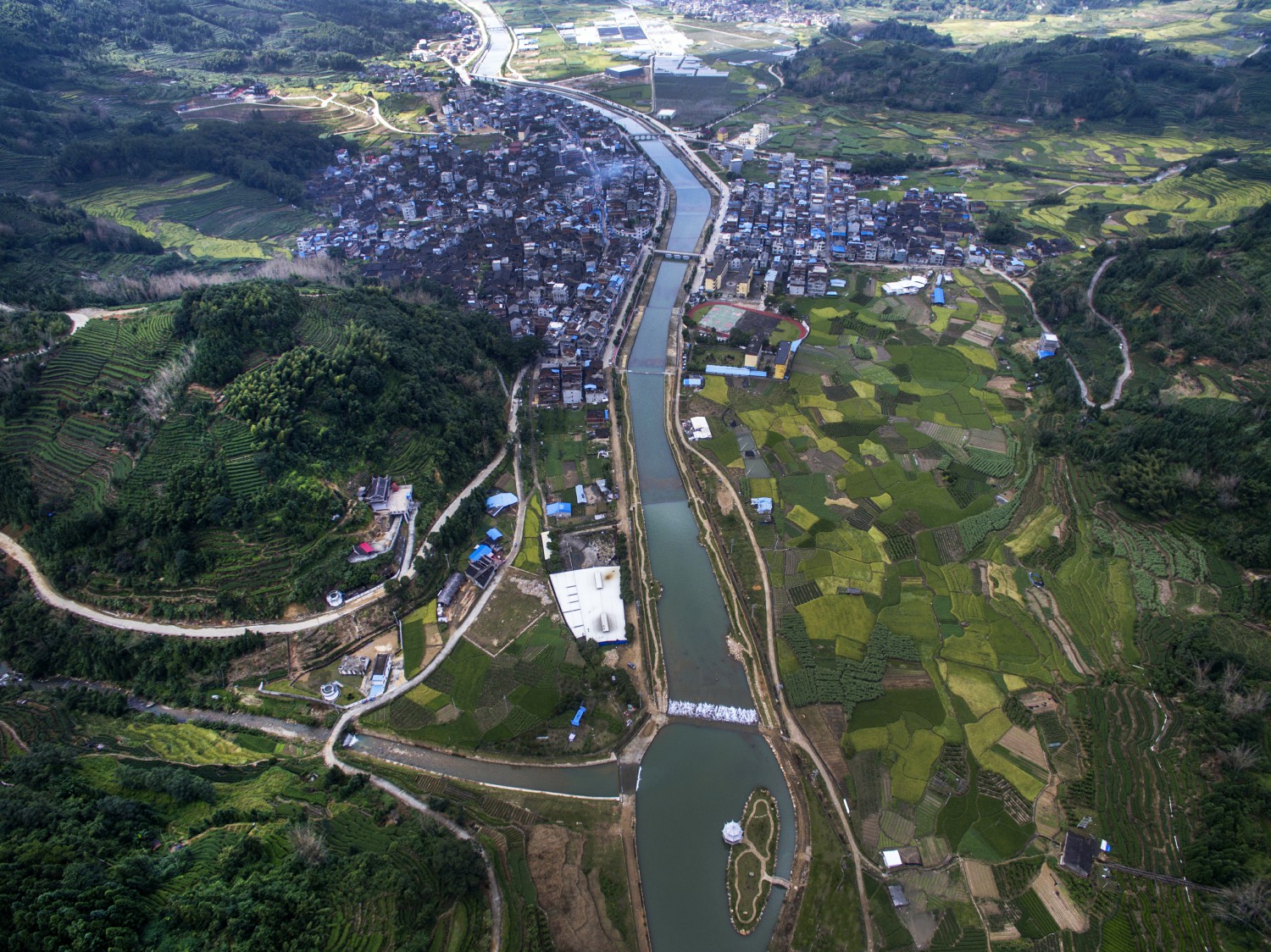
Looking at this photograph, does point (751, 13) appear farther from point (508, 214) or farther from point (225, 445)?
point (225, 445)

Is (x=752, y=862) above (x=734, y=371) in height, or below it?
below

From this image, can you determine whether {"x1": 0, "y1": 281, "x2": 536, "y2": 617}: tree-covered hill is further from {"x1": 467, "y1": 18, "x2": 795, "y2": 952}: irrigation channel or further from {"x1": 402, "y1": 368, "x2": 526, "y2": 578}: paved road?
{"x1": 467, "y1": 18, "x2": 795, "y2": 952}: irrigation channel

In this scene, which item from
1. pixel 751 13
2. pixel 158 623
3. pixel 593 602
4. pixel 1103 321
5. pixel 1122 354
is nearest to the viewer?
pixel 158 623

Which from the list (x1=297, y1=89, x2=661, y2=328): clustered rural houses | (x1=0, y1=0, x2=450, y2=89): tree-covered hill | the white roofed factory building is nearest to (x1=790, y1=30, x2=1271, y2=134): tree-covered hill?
(x1=297, y1=89, x2=661, y2=328): clustered rural houses

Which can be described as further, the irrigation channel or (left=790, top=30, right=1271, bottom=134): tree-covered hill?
(left=790, top=30, right=1271, bottom=134): tree-covered hill

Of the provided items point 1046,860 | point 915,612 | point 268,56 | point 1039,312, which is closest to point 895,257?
point 1039,312

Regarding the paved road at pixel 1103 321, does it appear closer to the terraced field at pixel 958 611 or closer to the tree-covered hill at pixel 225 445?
the terraced field at pixel 958 611

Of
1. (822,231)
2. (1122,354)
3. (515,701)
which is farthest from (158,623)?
(1122,354)

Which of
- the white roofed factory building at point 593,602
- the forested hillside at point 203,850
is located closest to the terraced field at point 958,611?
the white roofed factory building at point 593,602
